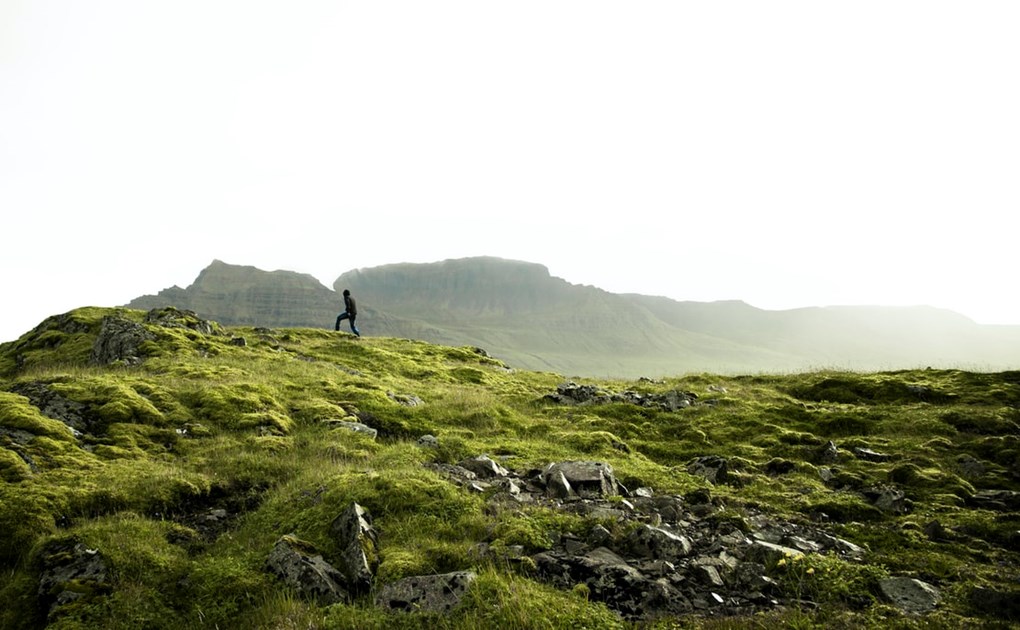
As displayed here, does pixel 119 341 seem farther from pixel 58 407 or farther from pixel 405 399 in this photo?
pixel 405 399

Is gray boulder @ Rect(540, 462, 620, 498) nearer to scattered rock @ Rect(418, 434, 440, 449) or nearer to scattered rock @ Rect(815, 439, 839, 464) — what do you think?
scattered rock @ Rect(418, 434, 440, 449)

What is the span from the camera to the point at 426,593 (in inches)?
342

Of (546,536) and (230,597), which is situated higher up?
(546,536)

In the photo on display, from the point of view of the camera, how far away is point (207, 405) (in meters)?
19.2

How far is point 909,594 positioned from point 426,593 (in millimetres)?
7976

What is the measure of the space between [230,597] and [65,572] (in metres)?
3.14

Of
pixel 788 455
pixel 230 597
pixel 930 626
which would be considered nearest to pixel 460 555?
pixel 230 597

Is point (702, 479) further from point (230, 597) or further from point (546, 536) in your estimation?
point (230, 597)

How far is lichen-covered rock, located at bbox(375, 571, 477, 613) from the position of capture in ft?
27.6

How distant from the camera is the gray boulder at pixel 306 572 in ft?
29.1

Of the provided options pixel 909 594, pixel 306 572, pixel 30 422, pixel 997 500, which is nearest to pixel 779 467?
pixel 997 500

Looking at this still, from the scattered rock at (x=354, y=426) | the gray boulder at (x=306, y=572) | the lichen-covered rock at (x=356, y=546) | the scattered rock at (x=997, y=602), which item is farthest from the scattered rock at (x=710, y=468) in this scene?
the scattered rock at (x=354, y=426)

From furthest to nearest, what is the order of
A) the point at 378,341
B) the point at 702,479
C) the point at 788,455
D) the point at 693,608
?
the point at 378,341
the point at 788,455
the point at 702,479
the point at 693,608

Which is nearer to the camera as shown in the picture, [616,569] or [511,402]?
[616,569]
